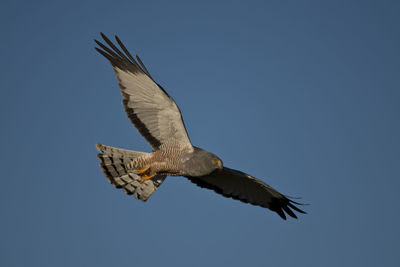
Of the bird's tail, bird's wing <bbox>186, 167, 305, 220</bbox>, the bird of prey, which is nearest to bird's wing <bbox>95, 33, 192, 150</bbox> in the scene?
the bird of prey

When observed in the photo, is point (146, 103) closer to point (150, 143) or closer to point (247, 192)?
point (150, 143)

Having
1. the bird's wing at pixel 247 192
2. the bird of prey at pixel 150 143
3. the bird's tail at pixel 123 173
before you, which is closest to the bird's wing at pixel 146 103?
the bird of prey at pixel 150 143

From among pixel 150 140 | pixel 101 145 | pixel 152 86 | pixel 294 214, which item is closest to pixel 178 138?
pixel 150 140

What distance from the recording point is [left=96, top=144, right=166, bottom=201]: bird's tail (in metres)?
9.12

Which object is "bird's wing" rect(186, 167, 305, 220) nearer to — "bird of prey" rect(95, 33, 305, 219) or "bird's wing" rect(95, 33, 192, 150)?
"bird of prey" rect(95, 33, 305, 219)

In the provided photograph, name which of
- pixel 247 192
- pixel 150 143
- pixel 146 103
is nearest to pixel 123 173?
pixel 150 143

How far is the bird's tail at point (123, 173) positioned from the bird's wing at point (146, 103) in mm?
662

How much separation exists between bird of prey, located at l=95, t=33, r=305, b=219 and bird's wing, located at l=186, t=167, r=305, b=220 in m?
0.60

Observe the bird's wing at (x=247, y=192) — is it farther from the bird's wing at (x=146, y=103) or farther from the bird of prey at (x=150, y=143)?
the bird's wing at (x=146, y=103)

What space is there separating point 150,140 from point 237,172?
2.23m

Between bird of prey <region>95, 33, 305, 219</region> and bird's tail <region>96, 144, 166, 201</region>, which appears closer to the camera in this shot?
bird of prey <region>95, 33, 305, 219</region>

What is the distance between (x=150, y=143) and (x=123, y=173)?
1081mm

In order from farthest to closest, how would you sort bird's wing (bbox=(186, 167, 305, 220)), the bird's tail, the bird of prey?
bird's wing (bbox=(186, 167, 305, 220)) < the bird's tail < the bird of prey

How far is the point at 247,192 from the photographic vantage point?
10.5 m
